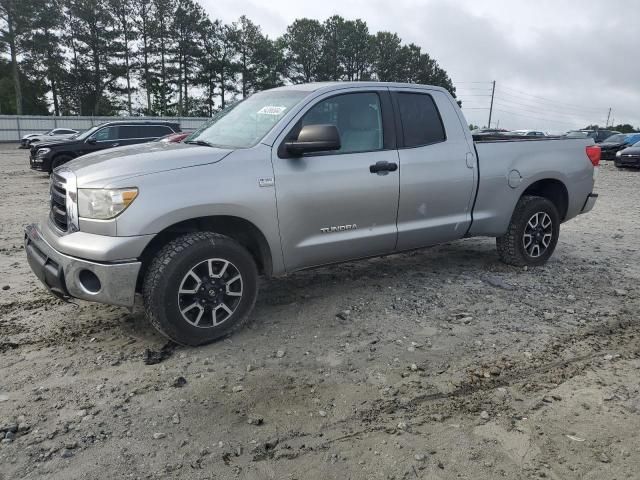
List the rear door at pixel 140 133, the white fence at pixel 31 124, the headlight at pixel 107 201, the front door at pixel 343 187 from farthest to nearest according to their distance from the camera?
the white fence at pixel 31 124 → the rear door at pixel 140 133 → the front door at pixel 343 187 → the headlight at pixel 107 201

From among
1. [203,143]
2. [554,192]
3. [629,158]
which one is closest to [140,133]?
[203,143]

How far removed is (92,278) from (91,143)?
521 inches

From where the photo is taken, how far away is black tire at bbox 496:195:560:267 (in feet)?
18.3

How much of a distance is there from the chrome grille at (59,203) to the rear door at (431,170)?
8.69 ft

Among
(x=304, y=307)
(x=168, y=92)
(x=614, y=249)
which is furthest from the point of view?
(x=168, y=92)

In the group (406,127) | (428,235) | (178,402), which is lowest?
(178,402)

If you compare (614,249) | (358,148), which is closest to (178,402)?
(358,148)

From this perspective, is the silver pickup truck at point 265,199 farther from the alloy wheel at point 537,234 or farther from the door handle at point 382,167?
the alloy wheel at point 537,234

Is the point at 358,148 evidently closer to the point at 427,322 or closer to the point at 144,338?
the point at 427,322

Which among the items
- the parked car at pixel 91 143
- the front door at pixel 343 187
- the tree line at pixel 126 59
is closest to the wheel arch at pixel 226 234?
the front door at pixel 343 187

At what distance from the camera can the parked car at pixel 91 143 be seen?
1502 cm

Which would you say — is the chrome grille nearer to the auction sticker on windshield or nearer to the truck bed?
the auction sticker on windshield

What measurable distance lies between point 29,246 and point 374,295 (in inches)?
114

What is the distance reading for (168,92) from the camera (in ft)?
188
